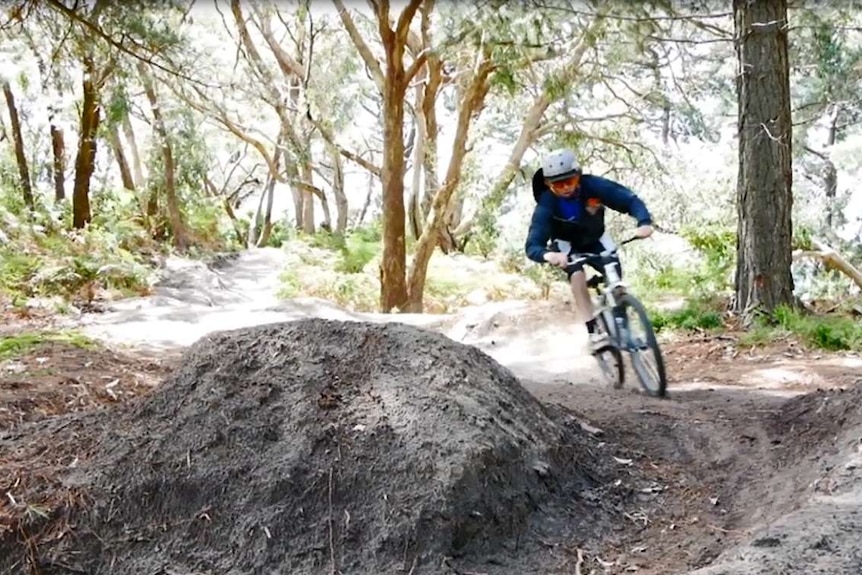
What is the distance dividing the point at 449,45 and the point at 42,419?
321 inches

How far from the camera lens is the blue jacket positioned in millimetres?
5590

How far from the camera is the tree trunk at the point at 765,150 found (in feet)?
24.2

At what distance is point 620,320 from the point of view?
18.2 feet

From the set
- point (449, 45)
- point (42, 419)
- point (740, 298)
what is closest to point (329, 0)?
point (449, 45)

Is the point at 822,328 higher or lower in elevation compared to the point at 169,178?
lower

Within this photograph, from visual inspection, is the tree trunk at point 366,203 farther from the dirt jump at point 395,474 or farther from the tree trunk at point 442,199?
the dirt jump at point 395,474

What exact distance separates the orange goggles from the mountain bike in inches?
18.1

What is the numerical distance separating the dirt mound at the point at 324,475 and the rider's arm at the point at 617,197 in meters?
2.02

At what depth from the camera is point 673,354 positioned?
7.20 m

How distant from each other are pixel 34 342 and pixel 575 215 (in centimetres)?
428

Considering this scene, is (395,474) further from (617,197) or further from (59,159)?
(59,159)

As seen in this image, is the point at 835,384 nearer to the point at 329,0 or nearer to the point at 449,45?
the point at 449,45

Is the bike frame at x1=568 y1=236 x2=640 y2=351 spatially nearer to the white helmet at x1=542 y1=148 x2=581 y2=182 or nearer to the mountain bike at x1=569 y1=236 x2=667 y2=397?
the mountain bike at x1=569 y1=236 x2=667 y2=397

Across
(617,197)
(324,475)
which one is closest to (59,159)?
(617,197)
